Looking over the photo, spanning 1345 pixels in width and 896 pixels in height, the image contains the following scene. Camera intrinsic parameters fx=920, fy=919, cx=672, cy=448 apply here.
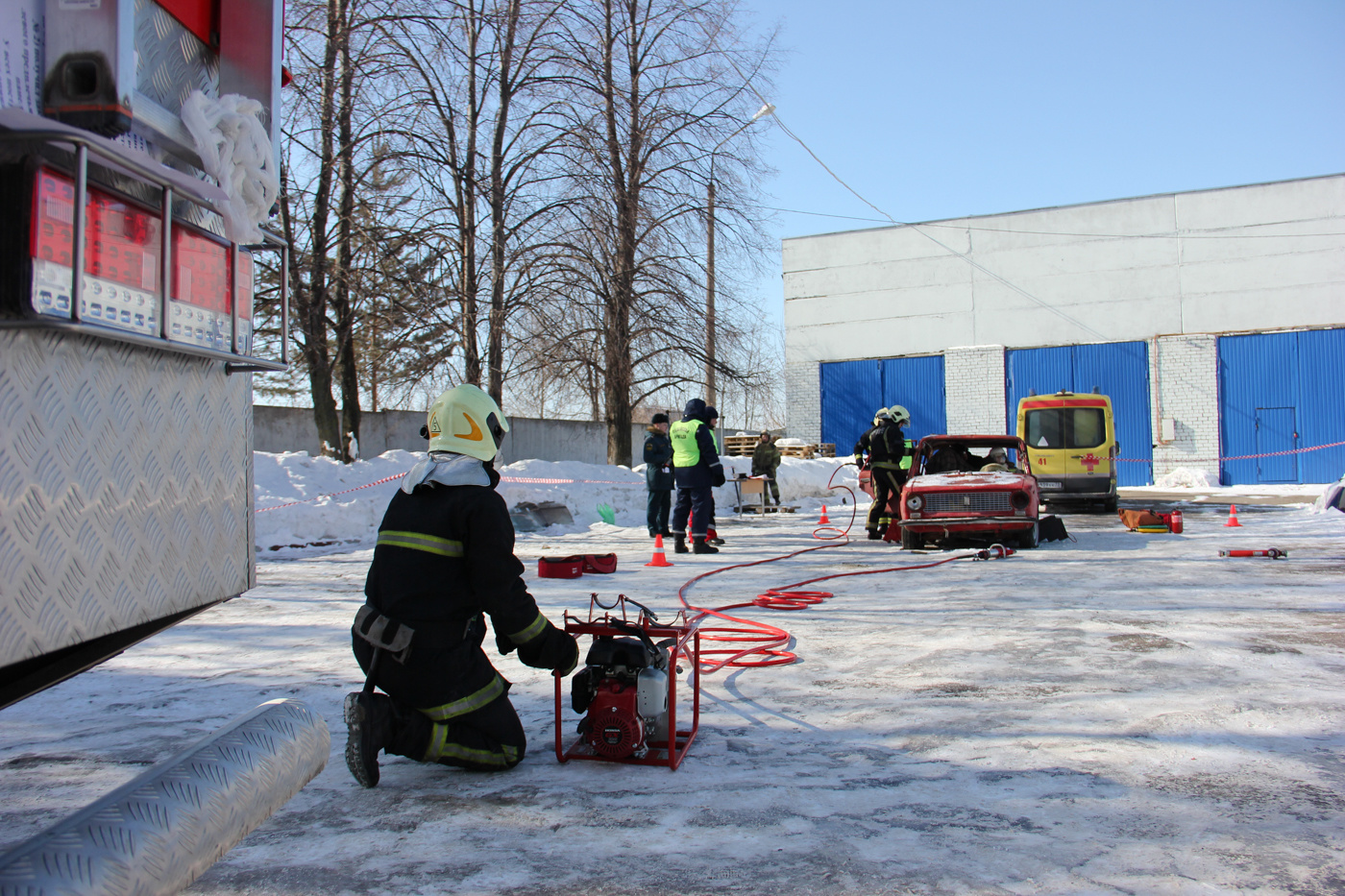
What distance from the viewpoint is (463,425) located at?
3.71 metres

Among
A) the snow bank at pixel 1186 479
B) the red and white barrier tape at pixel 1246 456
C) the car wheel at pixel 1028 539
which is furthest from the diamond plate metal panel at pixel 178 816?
the snow bank at pixel 1186 479

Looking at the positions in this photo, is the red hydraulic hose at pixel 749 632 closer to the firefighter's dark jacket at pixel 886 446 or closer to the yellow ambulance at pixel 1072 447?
the firefighter's dark jacket at pixel 886 446

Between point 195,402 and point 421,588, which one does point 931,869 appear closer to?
point 421,588

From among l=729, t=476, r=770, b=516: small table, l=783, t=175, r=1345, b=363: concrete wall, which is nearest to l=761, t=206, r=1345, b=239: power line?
l=783, t=175, r=1345, b=363: concrete wall

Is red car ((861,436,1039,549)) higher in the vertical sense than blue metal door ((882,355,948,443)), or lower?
lower

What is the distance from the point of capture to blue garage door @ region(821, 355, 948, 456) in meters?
30.3

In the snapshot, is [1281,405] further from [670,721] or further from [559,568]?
[670,721]

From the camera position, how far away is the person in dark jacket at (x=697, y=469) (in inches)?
448

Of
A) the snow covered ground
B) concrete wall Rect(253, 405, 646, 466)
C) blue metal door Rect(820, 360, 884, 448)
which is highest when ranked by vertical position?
blue metal door Rect(820, 360, 884, 448)

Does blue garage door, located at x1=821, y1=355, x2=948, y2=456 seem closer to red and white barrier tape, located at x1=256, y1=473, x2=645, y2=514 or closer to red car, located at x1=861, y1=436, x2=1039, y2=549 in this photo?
red and white barrier tape, located at x1=256, y1=473, x2=645, y2=514

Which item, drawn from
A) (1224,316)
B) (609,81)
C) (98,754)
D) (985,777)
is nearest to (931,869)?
(985,777)

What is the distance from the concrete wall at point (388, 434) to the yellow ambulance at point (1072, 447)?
873cm

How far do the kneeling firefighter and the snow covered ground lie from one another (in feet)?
0.63

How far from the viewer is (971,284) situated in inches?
1168
